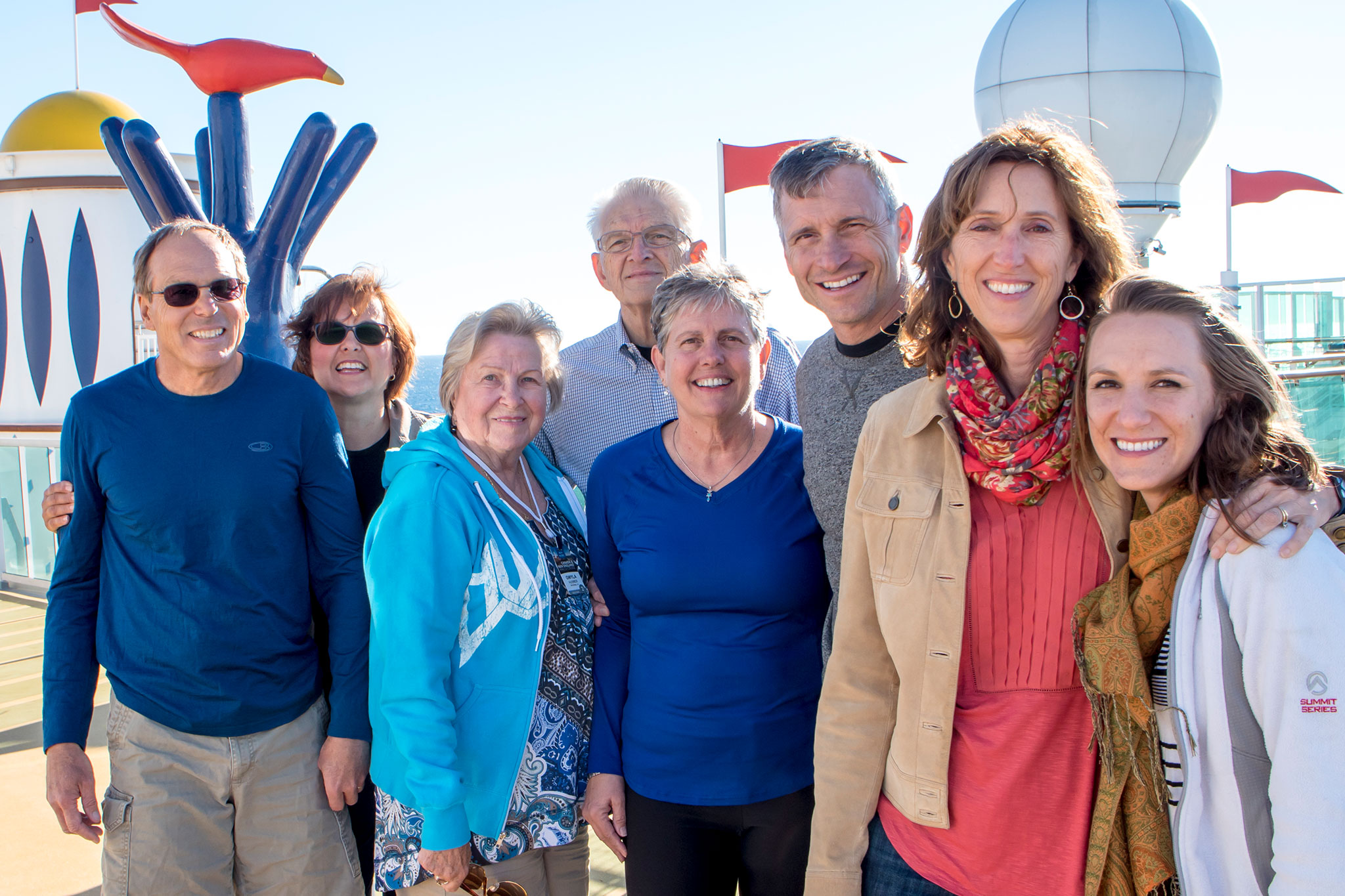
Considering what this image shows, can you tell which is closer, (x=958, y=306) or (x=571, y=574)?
(x=958, y=306)

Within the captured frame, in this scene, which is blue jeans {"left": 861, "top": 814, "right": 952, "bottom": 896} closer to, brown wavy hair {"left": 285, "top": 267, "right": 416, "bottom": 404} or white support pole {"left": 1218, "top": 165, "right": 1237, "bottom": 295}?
brown wavy hair {"left": 285, "top": 267, "right": 416, "bottom": 404}

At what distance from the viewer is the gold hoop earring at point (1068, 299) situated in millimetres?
1700

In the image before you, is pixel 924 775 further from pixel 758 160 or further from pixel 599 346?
pixel 758 160

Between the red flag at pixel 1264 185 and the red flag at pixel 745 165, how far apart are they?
1408 cm

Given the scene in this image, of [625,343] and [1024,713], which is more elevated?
[625,343]

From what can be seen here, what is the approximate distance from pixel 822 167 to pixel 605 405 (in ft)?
4.01

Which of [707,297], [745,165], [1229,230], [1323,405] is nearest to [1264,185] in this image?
[1229,230]

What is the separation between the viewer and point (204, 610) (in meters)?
2.25

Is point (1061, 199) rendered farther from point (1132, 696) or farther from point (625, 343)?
point (625, 343)

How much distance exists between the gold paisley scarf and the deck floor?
7.73 feet

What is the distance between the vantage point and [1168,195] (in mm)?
15344

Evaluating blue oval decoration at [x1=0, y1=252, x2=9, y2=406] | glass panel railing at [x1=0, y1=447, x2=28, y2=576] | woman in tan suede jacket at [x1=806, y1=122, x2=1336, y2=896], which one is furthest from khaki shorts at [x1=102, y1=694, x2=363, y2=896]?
glass panel railing at [x1=0, y1=447, x2=28, y2=576]

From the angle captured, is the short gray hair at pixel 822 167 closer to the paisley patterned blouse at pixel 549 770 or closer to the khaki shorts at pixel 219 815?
the paisley patterned blouse at pixel 549 770

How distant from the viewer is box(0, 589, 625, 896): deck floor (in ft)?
11.9
